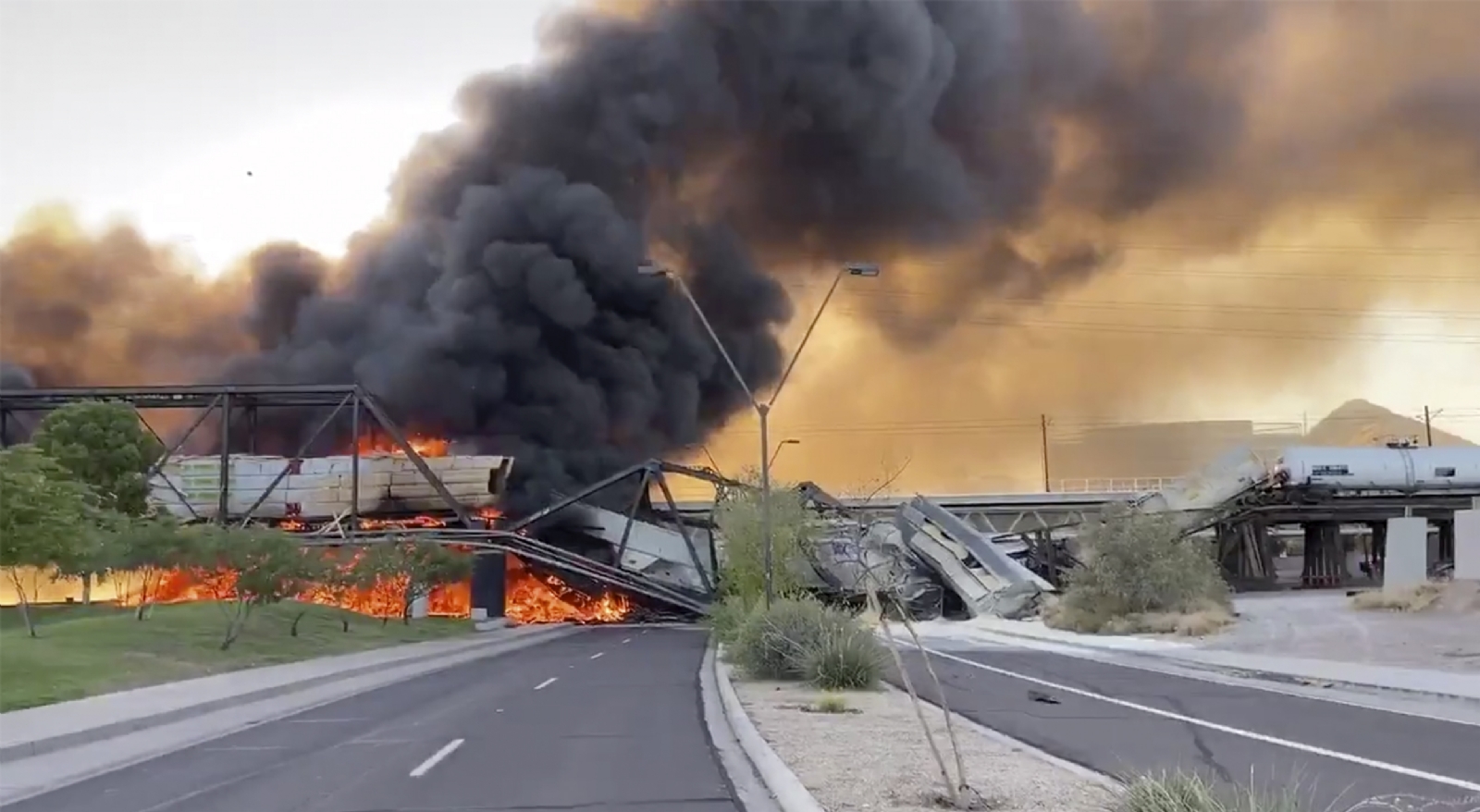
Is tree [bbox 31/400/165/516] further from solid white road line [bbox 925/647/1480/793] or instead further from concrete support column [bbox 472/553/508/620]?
solid white road line [bbox 925/647/1480/793]

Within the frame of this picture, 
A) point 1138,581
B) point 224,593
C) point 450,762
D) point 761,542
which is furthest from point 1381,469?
point 450,762

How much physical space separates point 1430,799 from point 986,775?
2975mm

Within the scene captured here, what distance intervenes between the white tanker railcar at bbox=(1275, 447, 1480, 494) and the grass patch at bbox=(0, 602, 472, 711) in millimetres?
31512

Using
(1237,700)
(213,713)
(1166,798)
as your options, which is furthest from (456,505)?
(1166,798)

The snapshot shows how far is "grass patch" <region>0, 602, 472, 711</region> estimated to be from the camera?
1809 cm

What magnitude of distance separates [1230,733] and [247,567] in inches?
885

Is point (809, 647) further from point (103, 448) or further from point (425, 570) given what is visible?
point (103, 448)

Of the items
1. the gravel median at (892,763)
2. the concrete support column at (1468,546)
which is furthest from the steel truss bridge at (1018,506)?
the gravel median at (892,763)

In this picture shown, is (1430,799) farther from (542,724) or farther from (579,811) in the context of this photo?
(542,724)

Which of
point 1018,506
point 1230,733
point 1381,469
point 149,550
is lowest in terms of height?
point 1230,733

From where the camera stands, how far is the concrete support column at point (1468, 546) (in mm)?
32406

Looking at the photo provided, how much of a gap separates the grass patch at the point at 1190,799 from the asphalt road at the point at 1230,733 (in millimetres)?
1366

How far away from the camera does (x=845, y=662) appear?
1697 cm

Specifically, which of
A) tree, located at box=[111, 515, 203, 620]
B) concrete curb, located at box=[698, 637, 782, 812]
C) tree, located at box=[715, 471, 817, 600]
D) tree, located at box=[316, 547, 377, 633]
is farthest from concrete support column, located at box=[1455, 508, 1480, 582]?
tree, located at box=[111, 515, 203, 620]
